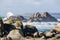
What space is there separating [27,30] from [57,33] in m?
4.33

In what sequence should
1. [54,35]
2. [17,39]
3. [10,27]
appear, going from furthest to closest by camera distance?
[10,27] < [54,35] < [17,39]

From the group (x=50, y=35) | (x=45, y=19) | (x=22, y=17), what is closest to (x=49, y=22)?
(x=45, y=19)

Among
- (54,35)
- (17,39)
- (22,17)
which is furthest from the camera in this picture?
(22,17)

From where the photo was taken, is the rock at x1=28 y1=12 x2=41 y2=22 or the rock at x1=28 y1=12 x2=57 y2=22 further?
the rock at x1=28 y1=12 x2=57 y2=22

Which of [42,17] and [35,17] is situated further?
[35,17]

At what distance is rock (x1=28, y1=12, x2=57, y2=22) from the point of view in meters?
52.1

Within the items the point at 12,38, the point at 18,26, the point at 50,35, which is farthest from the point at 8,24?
the point at 12,38

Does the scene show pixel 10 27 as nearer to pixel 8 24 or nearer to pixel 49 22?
pixel 8 24

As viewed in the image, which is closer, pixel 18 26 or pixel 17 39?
pixel 17 39

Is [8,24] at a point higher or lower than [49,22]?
higher

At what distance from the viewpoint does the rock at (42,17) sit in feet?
171

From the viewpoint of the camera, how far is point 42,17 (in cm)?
5153

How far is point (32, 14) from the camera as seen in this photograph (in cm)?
5219

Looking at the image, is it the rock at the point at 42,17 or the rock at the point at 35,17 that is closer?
the rock at the point at 35,17
